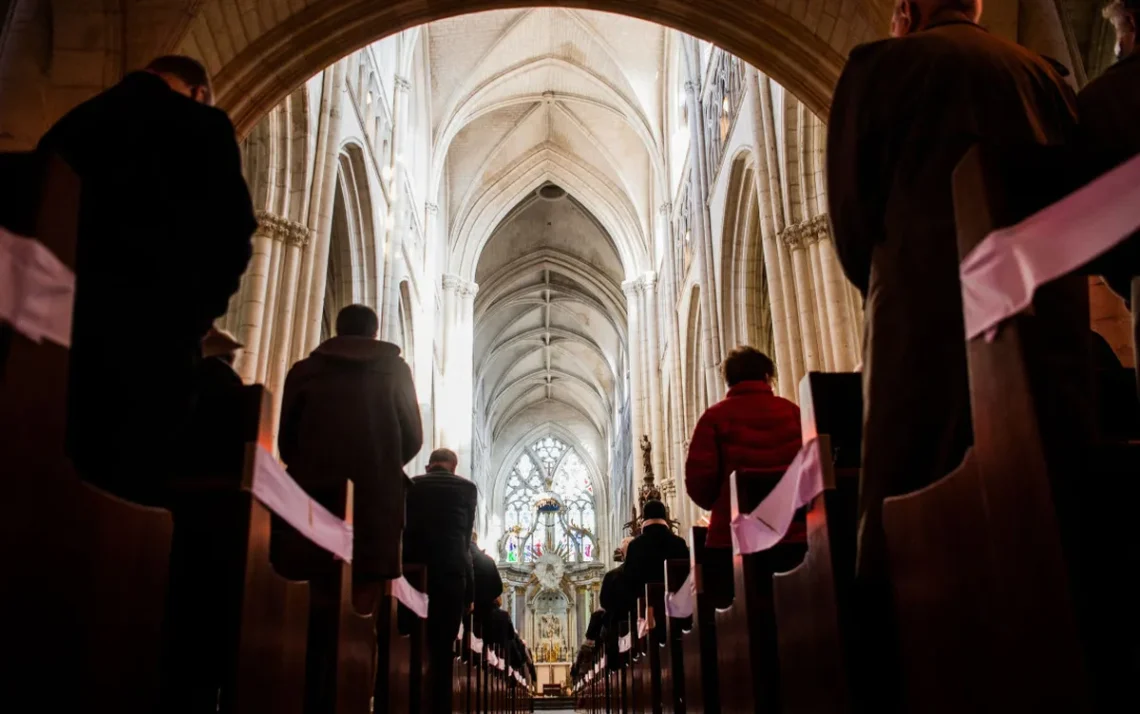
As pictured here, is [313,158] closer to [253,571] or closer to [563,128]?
[253,571]

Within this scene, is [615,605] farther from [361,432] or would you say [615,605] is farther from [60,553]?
[60,553]

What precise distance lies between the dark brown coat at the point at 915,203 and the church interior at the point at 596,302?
0.33ft

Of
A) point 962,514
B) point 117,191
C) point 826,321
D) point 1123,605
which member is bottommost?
point 1123,605

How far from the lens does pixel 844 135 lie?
1846 millimetres

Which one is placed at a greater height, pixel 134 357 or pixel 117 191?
pixel 117 191

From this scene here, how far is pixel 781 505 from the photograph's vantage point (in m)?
2.35

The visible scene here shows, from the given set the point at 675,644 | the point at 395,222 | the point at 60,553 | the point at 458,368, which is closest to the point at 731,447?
the point at 675,644

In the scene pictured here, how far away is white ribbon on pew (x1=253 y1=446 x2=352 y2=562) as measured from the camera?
2.03 metres

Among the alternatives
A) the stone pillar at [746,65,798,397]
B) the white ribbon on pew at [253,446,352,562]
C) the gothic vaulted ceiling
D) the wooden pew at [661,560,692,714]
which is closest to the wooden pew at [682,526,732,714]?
the wooden pew at [661,560,692,714]

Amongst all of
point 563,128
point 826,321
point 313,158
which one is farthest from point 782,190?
point 563,128

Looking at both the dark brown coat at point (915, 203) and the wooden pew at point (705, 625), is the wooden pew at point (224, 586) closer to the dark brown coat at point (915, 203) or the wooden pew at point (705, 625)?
the dark brown coat at point (915, 203)

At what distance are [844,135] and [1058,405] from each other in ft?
2.44

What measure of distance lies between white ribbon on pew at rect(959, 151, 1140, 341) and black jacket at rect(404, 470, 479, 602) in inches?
128

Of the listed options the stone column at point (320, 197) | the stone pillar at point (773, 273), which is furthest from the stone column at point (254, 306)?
the stone pillar at point (773, 273)
